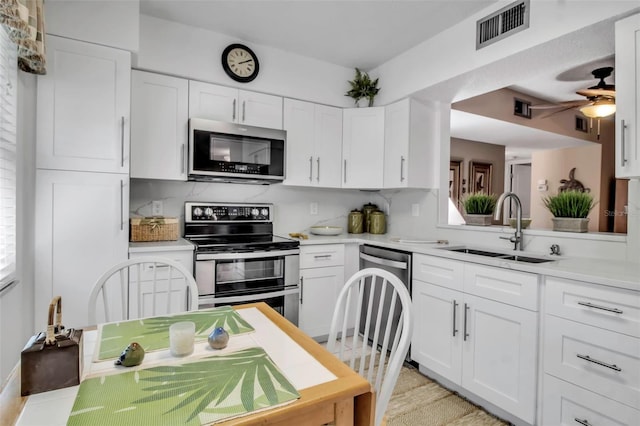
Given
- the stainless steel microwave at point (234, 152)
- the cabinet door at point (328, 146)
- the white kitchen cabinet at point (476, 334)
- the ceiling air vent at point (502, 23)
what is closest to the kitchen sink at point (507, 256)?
the white kitchen cabinet at point (476, 334)

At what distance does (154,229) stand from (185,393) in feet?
6.33

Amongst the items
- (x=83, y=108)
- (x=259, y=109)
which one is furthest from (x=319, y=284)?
(x=83, y=108)

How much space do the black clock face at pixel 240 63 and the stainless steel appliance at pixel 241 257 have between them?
42.4 inches

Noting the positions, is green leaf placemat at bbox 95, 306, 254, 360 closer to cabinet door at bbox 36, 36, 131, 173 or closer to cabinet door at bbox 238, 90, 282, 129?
cabinet door at bbox 36, 36, 131, 173

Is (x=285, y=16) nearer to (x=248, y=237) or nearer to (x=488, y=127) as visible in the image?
(x=248, y=237)

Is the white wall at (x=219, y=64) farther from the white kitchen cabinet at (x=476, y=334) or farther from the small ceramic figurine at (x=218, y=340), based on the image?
the small ceramic figurine at (x=218, y=340)

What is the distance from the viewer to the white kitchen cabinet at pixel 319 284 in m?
2.87

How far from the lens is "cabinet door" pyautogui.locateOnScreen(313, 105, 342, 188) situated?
3.21m

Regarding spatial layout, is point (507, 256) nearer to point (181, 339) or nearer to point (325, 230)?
point (325, 230)

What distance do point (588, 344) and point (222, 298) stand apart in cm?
210

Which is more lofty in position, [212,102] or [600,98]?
[600,98]

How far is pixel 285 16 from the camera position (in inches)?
100

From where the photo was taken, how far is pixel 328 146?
3.27 m

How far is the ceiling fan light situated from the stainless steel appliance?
3090 millimetres
